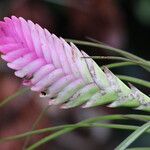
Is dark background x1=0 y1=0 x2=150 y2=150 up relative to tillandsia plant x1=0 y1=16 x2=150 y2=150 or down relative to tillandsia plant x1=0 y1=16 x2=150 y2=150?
up

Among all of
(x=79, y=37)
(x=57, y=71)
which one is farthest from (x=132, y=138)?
(x=79, y=37)

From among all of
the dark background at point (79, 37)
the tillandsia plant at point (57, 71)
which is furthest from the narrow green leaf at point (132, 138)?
the dark background at point (79, 37)

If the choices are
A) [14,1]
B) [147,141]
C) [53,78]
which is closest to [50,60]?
[53,78]

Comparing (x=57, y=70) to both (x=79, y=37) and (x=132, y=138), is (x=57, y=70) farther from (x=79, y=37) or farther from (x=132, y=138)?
(x=79, y=37)

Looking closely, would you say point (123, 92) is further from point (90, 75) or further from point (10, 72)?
point (10, 72)

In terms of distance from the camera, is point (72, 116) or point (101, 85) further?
point (72, 116)

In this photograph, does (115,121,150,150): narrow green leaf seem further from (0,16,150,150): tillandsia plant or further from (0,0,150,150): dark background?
(0,0,150,150): dark background

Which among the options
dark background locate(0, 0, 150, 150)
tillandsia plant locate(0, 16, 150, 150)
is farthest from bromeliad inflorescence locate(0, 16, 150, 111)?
dark background locate(0, 0, 150, 150)

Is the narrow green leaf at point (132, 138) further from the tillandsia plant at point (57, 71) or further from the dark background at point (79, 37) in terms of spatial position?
the dark background at point (79, 37)
